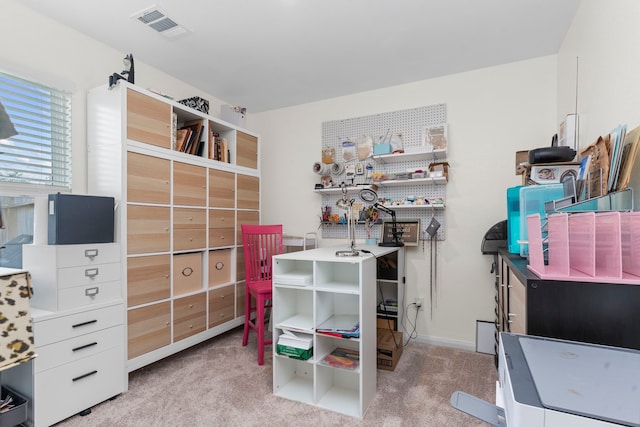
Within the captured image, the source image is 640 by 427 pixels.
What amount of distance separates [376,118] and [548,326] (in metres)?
2.72

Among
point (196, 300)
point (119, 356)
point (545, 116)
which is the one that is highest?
point (545, 116)

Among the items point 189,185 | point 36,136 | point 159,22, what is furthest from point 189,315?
point 159,22

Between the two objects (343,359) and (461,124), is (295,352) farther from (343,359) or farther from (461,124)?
(461,124)

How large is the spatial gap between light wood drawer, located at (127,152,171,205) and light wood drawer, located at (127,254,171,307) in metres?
0.46

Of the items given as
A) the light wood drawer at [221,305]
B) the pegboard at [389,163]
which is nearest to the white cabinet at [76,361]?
the light wood drawer at [221,305]

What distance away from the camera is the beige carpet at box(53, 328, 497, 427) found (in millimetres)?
1892

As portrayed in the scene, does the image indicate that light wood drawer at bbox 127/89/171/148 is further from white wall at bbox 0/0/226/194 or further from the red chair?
the red chair

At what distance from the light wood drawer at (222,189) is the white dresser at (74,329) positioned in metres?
1.03

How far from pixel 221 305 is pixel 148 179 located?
1383 mm

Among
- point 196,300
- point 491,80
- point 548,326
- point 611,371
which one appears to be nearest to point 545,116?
point 491,80

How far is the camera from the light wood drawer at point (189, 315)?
2641 millimetres

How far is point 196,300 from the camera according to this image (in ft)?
9.27

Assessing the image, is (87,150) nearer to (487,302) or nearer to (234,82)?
(234,82)

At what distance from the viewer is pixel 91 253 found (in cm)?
205
